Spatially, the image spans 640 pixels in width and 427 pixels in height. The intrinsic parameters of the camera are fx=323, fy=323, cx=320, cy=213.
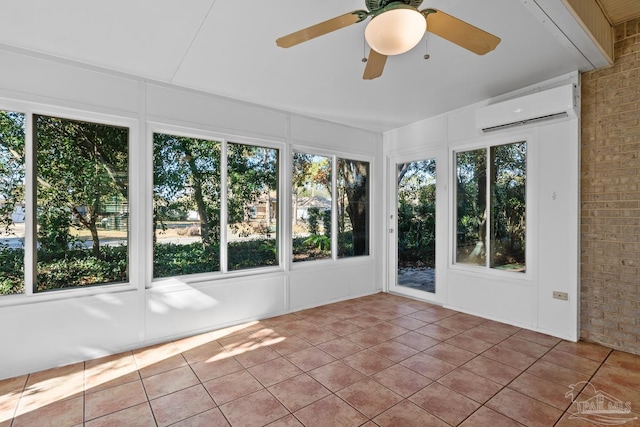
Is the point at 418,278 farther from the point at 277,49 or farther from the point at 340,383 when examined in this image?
the point at 277,49

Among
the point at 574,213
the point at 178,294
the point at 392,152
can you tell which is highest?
the point at 392,152

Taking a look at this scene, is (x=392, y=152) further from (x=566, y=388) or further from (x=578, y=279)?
(x=566, y=388)

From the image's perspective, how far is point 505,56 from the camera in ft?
9.07

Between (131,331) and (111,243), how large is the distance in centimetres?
86

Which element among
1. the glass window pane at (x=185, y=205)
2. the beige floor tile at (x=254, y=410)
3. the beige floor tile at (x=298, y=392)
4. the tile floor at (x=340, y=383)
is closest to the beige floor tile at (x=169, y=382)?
the tile floor at (x=340, y=383)

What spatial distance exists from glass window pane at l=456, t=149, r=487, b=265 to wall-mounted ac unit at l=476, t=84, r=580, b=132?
0.50 metres

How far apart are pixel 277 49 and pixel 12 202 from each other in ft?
8.25

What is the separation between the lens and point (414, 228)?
4.84 m

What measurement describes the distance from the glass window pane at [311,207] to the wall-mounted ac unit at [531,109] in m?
2.07

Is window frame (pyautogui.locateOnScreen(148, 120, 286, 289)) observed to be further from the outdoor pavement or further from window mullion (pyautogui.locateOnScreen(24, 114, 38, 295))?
the outdoor pavement

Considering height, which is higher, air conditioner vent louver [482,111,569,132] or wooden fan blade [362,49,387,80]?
wooden fan blade [362,49,387,80]

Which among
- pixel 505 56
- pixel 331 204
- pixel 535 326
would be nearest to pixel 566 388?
pixel 535 326

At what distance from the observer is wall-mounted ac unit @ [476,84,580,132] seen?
3.00m

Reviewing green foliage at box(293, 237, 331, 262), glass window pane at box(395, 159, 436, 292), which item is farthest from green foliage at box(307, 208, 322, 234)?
A: glass window pane at box(395, 159, 436, 292)
